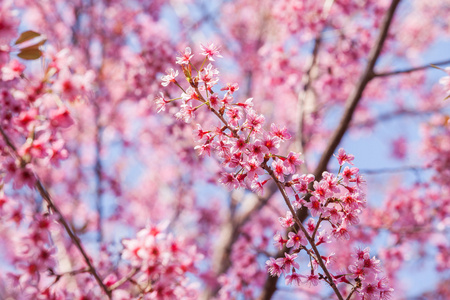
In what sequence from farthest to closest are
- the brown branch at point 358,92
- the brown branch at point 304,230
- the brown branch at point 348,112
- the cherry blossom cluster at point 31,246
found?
1. the brown branch at point 358,92
2. the brown branch at point 348,112
3. the cherry blossom cluster at point 31,246
4. the brown branch at point 304,230

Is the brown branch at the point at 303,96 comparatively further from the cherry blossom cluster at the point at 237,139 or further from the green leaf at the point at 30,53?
the green leaf at the point at 30,53

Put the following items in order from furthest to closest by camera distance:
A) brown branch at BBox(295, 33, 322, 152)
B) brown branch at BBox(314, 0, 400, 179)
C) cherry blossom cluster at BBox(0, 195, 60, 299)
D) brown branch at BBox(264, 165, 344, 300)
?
1. brown branch at BBox(295, 33, 322, 152)
2. brown branch at BBox(314, 0, 400, 179)
3. cherry blossom cluster at BBox(0, 195, 60, 299)
4. brown branch at BBox(264, 165, 344, 300)

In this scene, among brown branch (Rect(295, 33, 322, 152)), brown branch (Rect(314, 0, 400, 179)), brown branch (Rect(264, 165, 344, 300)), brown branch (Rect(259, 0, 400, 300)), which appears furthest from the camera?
brown branch (Rect(295, 33, 322, 152))

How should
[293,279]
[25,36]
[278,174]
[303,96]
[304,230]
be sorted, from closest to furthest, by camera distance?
[304,230], [278,174], [293,279], [25,36], [303,96]

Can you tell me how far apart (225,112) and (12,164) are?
1226 millimetres

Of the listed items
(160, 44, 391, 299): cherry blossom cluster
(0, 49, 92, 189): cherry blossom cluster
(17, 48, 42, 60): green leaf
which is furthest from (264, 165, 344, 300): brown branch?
(17, 48, 42, 60): green leaf

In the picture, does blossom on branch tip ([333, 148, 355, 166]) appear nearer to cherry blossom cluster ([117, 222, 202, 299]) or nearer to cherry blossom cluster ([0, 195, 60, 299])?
cherry blossom cluster ([117, 222, 202, 299])

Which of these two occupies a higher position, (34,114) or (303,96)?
(303,96)

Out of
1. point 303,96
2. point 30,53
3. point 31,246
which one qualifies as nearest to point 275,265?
Result: point 31,246

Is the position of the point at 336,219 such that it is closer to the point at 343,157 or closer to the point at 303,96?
the point at 343,157

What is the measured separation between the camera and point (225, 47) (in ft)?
29.7

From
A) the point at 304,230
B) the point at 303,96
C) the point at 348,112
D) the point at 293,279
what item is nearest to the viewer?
the point at 304,230

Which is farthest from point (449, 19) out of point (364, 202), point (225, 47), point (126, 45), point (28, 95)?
point (28, 95)

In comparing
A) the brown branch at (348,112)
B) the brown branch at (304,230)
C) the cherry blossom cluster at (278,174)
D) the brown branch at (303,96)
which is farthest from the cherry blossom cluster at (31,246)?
the brown branch at (303,96)
